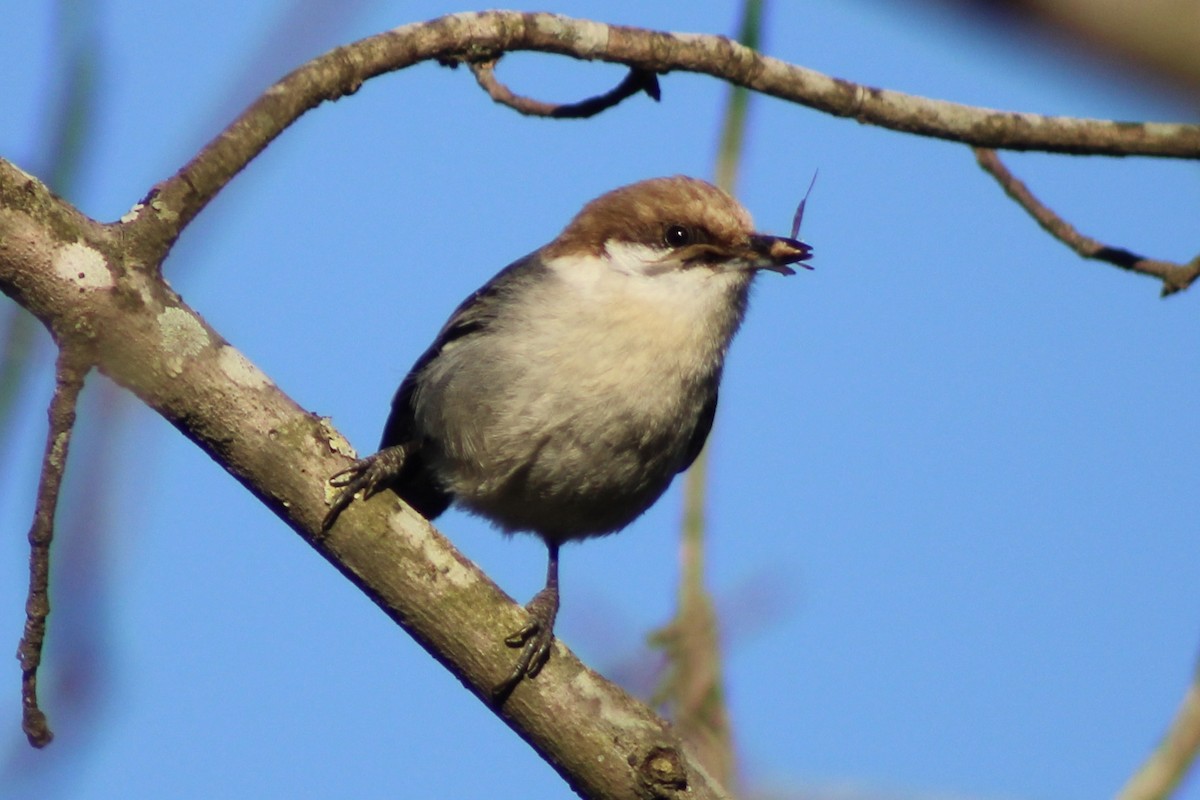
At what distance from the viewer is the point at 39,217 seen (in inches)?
121

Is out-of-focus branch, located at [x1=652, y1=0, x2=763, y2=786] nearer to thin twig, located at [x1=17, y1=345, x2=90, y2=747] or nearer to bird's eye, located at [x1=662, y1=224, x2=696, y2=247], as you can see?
bird's eye, located at [x1=662, y1=224, x2=696, y2=247]

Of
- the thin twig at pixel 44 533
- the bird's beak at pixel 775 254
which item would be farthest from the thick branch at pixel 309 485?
the bird's beak at pixel 775 254

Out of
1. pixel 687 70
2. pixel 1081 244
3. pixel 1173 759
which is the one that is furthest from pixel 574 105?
pixel 1173 759

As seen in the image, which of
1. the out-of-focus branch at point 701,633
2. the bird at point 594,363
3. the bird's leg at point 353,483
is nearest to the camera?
the bird's leg at point 353,483

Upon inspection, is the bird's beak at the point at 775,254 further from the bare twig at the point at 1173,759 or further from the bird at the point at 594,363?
the bare twig at the point at 1173,759

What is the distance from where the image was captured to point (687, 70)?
13.3 feet

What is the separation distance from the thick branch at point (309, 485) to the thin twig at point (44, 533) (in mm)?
154

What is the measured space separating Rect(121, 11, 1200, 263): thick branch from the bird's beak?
66cm

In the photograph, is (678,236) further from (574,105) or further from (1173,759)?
(1173,759)

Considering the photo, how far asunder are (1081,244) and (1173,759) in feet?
6.93

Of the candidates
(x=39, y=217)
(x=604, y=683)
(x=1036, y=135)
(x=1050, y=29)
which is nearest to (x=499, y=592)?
(x=604, y=683)

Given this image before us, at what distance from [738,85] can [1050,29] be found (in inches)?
108

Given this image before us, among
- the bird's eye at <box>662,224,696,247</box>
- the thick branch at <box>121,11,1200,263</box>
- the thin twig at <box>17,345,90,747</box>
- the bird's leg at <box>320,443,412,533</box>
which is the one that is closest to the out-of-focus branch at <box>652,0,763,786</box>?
the thick branch at <box>121,11,1200,263</box>

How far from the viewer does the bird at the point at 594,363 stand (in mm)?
4613
